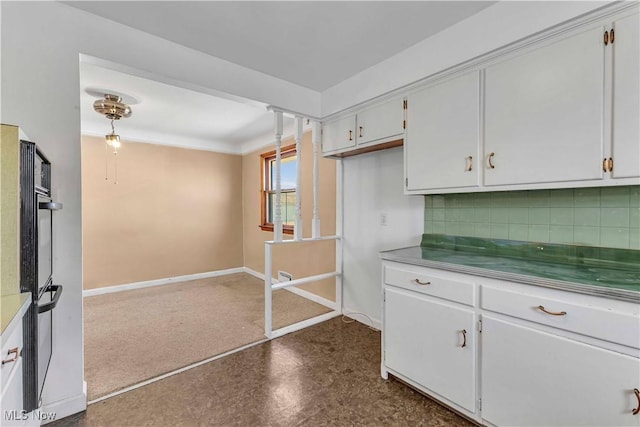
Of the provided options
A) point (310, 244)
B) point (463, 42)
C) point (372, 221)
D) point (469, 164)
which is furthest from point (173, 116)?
point (469, 164)

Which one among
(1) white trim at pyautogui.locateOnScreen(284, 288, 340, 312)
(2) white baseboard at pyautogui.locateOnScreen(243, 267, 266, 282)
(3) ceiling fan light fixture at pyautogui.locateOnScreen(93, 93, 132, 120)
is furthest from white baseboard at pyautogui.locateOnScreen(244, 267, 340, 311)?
(3) ceiling fan light fixture at pyautogui.locateOnScreen(93, 93, 132, 120)

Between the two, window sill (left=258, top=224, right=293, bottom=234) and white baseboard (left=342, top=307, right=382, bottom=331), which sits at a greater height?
window sill (left=258, top=224, right=293, bottom=234)

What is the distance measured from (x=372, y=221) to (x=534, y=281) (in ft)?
5.51

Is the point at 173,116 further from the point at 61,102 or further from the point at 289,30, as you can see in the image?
the point at 289,30

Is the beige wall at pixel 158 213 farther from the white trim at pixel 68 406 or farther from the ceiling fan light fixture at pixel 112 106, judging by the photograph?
the white trim at pixel 68 406

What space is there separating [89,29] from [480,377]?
299cm

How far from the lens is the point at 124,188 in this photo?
4.18 m

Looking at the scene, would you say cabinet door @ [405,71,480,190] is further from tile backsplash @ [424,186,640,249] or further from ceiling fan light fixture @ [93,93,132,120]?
ceiling fan light fixture @ [93,93,132,120]

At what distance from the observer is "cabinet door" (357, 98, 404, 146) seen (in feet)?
7.23

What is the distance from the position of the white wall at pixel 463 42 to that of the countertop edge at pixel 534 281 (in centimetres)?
126

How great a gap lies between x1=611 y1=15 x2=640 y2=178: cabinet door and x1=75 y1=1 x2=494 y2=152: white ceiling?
2.27ft

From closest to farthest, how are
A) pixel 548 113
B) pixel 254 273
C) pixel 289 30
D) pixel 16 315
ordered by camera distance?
pixel 16 315 < pixel 548 113 < pixel 289 30 < pixel 254 273

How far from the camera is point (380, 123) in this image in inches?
91.9

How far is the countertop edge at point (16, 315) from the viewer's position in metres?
0.85
